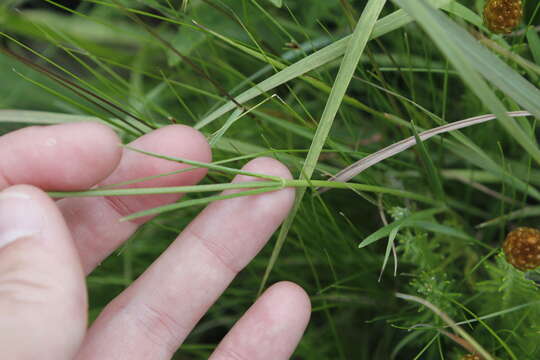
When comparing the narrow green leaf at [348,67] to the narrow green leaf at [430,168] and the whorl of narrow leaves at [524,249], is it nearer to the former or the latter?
the narrow green leaf at [430,168]

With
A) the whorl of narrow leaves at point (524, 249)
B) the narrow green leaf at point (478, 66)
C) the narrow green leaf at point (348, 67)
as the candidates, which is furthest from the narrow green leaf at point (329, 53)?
the whorl of narrow leaves at point (524, 249)

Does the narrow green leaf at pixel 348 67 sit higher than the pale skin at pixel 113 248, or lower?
higher

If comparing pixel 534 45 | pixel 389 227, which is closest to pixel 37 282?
pixel 389 227

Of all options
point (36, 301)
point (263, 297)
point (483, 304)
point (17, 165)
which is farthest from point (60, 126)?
point (483, 304)

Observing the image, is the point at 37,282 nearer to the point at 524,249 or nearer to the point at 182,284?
the point at 182,284

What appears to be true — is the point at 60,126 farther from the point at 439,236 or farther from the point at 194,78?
the point at 439,236

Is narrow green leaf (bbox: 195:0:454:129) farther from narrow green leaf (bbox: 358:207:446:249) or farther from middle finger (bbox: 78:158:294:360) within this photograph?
narrow green leaf (bbox: 358:207:446:249)

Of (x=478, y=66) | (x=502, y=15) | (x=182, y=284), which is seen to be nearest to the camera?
(x=478, y=66)

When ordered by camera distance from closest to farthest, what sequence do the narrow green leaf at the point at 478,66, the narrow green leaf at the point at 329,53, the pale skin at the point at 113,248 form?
the narrow green leaf at the point at 478,66, the pale skin at the point at 113,248, the narrow green leaf at the point at 329,53
